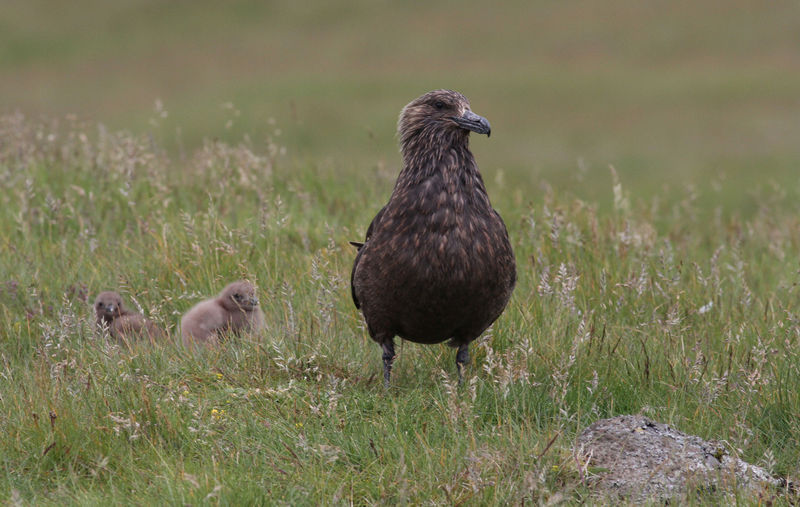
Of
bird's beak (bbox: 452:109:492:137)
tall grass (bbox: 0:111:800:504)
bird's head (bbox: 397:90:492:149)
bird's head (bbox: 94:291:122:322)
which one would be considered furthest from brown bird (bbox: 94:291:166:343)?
bird's beak (bbox: 452:109:492:137)

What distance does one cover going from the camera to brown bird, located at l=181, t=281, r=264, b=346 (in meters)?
5.72

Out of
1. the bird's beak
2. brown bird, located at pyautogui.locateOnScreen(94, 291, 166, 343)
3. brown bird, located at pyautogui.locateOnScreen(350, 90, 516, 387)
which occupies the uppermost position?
the bird's beak

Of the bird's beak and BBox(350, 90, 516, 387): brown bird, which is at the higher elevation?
the bird's beak

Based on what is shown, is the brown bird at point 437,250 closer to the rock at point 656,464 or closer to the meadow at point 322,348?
the meadow at point 322,348

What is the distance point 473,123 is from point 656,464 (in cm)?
196

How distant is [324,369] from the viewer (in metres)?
4.81

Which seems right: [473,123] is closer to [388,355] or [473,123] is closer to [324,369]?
[388,355]

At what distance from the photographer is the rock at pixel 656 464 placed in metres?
3.75

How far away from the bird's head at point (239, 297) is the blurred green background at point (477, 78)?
823 centimetres

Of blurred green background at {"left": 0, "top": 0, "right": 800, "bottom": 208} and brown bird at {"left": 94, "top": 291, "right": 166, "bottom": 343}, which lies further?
blurred green background at {"left": 0, "top": 0, "right": 800, "bottom": 208}

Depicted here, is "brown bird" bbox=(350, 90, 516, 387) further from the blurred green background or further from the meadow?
the blurred green background

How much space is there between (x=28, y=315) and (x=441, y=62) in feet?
67.4

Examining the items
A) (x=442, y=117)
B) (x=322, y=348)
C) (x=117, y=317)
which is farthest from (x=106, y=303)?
(x=442, y=117)

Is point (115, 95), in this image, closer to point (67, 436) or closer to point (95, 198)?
point (95, 198)
